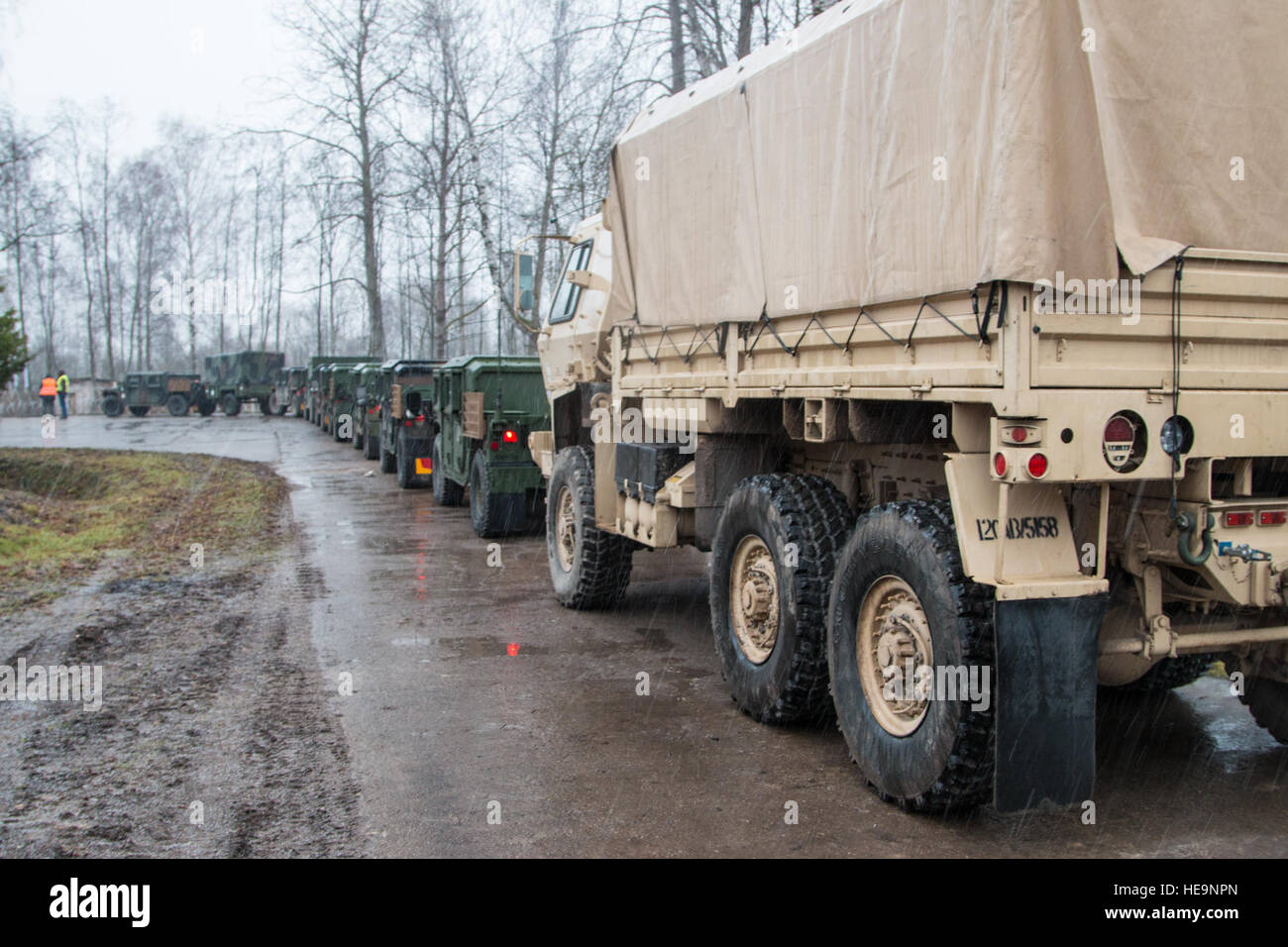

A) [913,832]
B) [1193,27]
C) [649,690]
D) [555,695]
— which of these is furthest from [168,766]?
[1193,27]

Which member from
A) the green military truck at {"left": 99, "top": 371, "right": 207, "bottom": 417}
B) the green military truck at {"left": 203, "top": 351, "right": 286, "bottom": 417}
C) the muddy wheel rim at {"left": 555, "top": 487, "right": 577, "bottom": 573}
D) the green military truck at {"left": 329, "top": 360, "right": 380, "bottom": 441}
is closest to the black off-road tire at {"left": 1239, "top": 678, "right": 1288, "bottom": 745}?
the muddy wheel rim at {"left": 555, "top": 487, "right": 577, "bottom": 573}

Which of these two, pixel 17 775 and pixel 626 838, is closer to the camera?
pixel 626 838

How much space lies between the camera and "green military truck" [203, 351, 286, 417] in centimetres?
4456

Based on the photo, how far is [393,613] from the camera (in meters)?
8.38

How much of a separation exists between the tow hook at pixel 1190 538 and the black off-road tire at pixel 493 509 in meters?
8.86

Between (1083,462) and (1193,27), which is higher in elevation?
(1193,27)

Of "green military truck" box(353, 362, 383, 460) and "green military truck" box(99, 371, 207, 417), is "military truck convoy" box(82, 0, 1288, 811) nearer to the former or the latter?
"green military truck" box(353, 362, 383, 460)

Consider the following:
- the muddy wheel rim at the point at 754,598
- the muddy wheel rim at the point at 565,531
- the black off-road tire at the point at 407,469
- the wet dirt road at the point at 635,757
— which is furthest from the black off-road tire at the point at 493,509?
the muddy wheel rim at the point at 754,598

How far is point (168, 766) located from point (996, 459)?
377 cm

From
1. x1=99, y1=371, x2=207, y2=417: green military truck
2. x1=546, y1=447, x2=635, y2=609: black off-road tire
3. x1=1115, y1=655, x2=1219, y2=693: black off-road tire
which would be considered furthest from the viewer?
x1=99, y1=371, x2=207, y2=417: green military truck

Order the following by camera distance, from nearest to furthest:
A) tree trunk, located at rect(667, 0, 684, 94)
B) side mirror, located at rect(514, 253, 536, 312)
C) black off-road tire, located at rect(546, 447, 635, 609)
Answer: black off-road tire, located at rect(546, 447, 635, 609), side mirror, located at rect(514, 253, 536, 312), tree trunk, located at rect(667, 0, 684, 94)

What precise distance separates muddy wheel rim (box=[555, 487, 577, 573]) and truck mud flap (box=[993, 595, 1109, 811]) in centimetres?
511

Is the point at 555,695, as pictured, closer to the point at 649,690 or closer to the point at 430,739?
the point at 649,690

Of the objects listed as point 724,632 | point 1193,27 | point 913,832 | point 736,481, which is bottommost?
point 913,832
